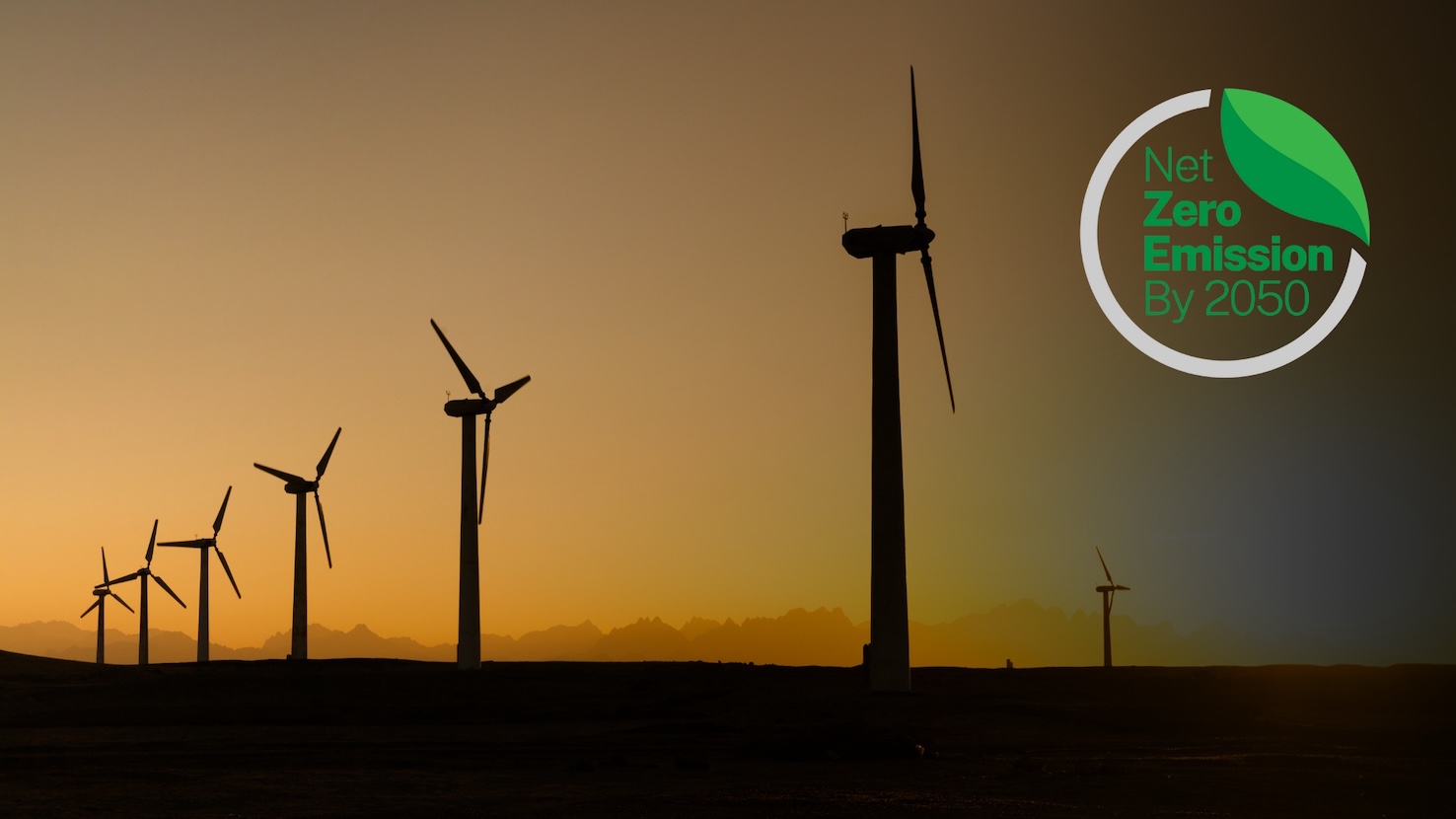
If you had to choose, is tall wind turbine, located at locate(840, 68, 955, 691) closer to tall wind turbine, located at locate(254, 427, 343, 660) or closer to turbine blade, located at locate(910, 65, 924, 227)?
turbine blade, located at locate(910, 65, 924, 227)

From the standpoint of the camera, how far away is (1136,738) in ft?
208

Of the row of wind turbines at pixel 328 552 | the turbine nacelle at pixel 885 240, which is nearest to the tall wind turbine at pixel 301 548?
the row of wind turbines at pixel 328 552

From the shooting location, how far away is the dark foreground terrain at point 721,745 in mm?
40250

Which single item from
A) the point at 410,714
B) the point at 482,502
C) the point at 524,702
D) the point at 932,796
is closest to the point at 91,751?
→ the point at 410,714

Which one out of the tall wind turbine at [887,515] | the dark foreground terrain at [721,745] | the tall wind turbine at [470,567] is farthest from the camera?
the tall wind turbine at [470,567]

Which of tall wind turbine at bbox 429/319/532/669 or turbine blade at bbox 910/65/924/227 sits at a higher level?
turbine blade at bbox 910/65/924/227

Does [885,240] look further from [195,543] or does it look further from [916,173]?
[195,543]

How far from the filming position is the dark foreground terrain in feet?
132

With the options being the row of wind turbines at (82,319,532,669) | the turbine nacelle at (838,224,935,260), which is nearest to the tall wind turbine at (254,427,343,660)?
the row of wind turbines at (82,319,532,669)

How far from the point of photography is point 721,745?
2375 inches

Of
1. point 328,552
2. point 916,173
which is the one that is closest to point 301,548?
point 328,552

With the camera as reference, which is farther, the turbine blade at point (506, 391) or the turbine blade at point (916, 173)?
the turbine blade at point (506, 391)

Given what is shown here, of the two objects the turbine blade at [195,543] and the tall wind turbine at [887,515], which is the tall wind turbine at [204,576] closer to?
the turbine blade at [195,543]

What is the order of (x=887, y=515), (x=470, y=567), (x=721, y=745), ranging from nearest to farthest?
(x=721, y=745) → (x=887, y=515) → (x=470, y=567)
